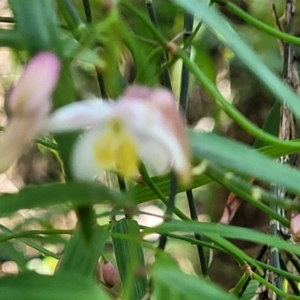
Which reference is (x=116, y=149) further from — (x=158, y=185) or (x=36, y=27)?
(x=158, y=185)

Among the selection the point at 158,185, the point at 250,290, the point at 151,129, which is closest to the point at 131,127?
the point at 151,129

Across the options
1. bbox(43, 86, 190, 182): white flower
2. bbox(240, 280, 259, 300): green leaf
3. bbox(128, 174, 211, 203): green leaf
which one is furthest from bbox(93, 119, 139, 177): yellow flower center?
bbox(240, 280, 259, 300): green leaf

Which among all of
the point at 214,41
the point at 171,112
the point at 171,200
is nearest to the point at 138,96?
the point at 171,112

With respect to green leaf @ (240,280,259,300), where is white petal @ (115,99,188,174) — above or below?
above

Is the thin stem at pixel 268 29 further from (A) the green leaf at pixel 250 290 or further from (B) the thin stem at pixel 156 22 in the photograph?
(A) the green leaf at pixel 250 290

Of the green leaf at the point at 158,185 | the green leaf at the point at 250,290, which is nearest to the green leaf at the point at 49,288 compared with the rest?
the green leaf at the point at 158,185

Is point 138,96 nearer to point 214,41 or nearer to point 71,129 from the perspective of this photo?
point 71,129

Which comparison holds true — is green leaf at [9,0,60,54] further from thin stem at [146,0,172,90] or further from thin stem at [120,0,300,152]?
thin stem at [146,0,172,90]

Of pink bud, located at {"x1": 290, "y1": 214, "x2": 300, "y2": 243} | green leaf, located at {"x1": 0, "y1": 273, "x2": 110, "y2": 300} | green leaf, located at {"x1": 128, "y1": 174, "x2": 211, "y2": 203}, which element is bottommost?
pink bud, located at {"x1": 290, "y1": 214, "x2": 300, "y2": 243}

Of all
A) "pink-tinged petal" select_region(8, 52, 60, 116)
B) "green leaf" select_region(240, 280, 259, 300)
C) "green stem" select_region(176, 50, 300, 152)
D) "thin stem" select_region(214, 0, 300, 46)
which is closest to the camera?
"pink-tinged petal" select_region(8, 52, 60, 116)
